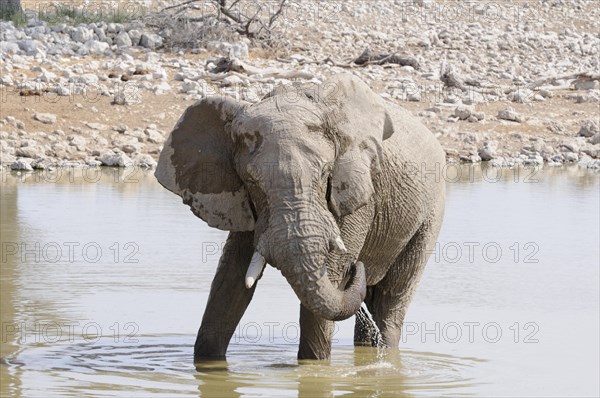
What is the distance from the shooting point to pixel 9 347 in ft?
28.8

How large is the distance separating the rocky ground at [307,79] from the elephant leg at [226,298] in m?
9.77

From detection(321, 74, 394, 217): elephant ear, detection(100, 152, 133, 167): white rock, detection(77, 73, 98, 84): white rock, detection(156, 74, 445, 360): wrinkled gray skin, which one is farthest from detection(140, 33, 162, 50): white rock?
detection(321, 74, 394, 217): elephant ear

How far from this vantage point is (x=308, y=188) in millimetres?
6973

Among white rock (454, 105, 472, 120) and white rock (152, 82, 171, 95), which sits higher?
white rock (152, 82, 171, 95)

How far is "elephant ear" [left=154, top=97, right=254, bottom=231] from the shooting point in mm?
7531

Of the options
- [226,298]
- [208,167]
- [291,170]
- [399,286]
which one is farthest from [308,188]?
[399,286]

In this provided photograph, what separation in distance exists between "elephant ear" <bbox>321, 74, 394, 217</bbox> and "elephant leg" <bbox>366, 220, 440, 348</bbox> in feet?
4.56

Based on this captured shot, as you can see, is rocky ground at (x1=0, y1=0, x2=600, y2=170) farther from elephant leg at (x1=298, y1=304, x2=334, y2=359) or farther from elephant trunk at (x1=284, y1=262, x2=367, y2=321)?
elephant trunk at (x1=284, y1=262, x2=367, y2=321)

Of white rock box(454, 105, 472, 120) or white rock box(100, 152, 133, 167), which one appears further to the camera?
white rock box(454, 105, 472, 120)

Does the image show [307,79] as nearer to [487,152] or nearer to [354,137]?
[487,152]

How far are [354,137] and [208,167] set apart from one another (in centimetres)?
81

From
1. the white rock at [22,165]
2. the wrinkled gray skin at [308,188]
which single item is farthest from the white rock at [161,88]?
the wrinkled gray skin at [308,188]

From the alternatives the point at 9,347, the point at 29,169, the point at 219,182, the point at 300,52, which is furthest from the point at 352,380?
the point at 300,52

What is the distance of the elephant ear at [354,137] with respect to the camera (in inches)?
285
